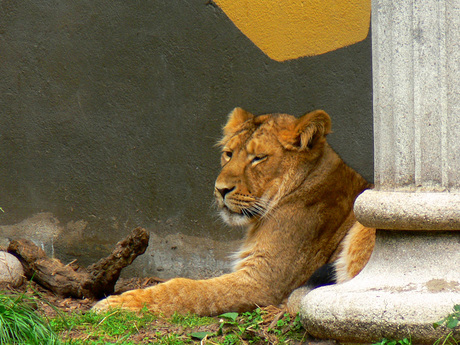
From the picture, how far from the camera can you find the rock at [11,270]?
4.36m

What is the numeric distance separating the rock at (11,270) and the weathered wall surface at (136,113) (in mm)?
654

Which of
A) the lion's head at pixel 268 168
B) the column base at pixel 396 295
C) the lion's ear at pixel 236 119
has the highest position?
the lion's ear at pixel 236 119

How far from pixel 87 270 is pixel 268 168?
1597 millimetres

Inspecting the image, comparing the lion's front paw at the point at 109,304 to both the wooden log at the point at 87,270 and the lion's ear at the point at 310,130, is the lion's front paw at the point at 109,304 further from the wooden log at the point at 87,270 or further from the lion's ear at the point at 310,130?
the lion's ear at the point at 310,130

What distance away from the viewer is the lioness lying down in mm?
3852

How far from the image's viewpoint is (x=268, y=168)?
13.5 ft

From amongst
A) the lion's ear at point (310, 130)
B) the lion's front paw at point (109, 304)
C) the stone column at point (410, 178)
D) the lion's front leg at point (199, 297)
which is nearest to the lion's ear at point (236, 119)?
the lion's ear at point (310, 130)

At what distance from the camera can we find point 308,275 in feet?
13.0

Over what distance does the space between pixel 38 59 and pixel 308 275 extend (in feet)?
10.0

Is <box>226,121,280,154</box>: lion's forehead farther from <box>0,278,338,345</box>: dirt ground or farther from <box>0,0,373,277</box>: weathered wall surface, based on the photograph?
<box>0,278,338,345</box>: dirt ground

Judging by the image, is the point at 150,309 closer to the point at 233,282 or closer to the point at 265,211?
the point at 233,282

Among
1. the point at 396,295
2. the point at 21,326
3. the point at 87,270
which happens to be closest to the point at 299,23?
the point at 87,270

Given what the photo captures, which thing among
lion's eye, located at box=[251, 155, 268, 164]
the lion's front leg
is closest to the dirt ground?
the lion's front leg

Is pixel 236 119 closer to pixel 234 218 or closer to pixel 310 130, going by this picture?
pixel 310 130
